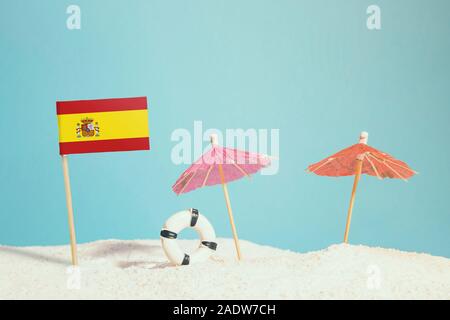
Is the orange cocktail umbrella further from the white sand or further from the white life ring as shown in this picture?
the white life ring

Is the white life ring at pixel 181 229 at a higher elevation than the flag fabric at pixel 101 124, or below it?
below

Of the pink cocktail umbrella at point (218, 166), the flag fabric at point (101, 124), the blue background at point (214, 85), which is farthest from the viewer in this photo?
the blue background at point (214, 85)

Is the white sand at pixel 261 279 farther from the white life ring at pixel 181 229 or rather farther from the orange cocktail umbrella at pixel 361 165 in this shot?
the orange cocktail umbrella at pixel 361 165

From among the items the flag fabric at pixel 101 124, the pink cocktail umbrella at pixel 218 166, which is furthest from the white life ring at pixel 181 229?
the flag fabric at pixel 101 124

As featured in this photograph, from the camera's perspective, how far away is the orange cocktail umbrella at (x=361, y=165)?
4344 mm

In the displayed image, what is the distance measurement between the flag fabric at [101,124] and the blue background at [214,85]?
199 cm

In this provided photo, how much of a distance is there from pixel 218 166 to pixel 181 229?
54 cm

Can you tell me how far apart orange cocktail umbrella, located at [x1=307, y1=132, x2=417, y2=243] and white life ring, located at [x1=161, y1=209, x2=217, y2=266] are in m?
0.90

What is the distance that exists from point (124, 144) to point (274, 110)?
94.6 inches

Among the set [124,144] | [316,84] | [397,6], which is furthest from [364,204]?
[124,144]

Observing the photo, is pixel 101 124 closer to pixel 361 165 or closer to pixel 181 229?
pixel 181 229

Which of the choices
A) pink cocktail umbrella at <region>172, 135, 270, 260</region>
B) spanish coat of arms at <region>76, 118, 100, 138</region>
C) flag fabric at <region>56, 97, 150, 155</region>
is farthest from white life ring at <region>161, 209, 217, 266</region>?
spanish coat of arms at <region>76, 118, 100, 138</region>

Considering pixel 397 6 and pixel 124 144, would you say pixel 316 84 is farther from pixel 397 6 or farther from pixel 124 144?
pixel 124 144

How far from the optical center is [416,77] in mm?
6266
